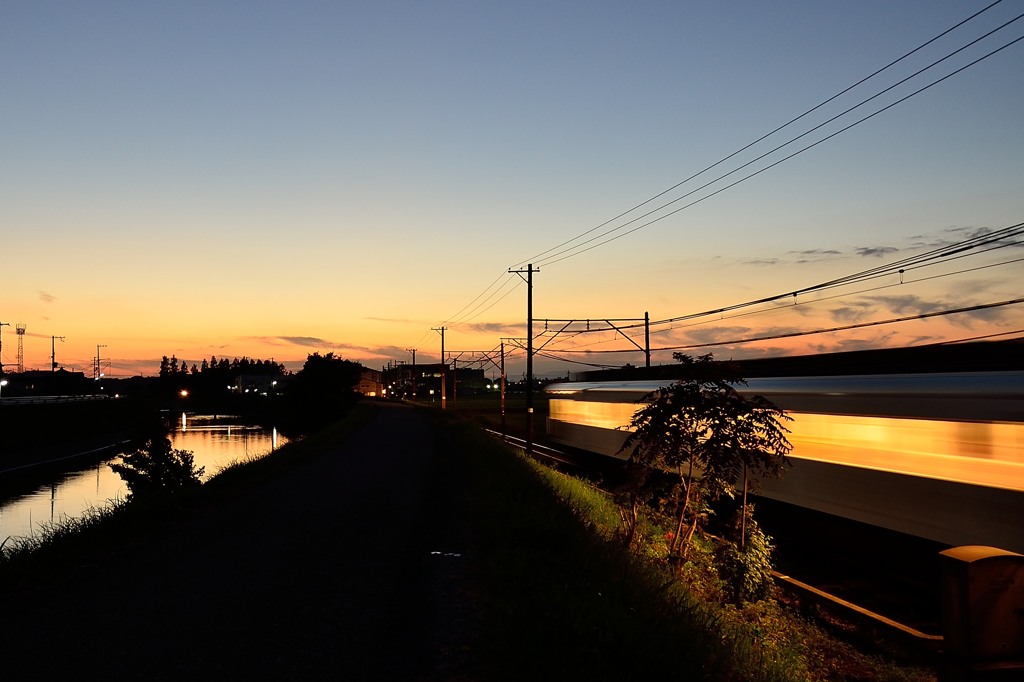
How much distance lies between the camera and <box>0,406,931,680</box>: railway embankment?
5980mm

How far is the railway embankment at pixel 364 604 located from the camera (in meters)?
5.98

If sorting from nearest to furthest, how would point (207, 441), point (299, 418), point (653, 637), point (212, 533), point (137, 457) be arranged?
1. point (653, 637)
2. point (212, 533)
3. point (137, 457)
4. point (207, 441)
5. point (299, 418)

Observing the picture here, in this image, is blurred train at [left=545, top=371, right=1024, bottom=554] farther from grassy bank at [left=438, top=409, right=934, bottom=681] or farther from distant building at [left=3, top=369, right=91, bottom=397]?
distant building at [left=3, top=369, right=91, bottom=397]

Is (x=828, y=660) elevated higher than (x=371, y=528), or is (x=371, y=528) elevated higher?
(x=371, y=528)

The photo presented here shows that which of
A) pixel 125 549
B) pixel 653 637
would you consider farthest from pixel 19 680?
pixel 125 549

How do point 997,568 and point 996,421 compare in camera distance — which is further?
point 996,421

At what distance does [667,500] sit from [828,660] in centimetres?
344

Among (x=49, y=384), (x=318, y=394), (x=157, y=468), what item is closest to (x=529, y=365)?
(x=157, y=468)

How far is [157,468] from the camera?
40.9 m

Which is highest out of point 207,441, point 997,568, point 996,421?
point 996,421

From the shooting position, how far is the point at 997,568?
557cm

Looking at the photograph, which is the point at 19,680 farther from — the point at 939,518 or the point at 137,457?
the point at 137,457

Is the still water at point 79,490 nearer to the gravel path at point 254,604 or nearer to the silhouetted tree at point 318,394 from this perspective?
the gravel path at point 254,604

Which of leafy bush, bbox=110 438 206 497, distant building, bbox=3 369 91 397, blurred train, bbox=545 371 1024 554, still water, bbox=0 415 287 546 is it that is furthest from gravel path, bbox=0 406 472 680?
distant building, bbox=3 369 91 397
